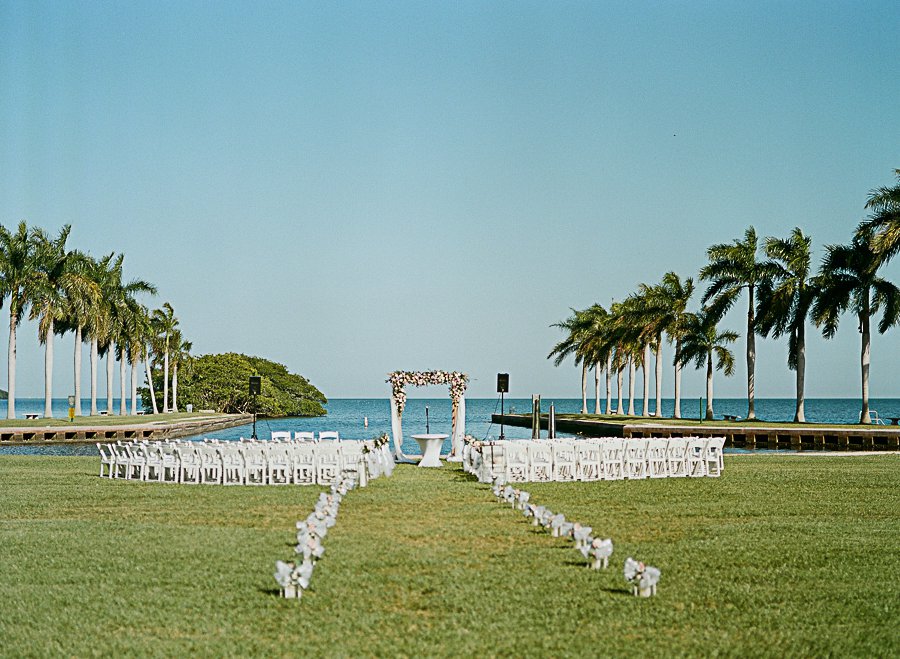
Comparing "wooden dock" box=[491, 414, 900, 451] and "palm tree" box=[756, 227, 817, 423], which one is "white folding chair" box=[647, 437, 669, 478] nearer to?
"wooden dock" box=[491, 414, 900, 451]

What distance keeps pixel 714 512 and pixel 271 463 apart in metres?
9.90

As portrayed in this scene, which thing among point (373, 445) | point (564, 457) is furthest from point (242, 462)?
point (564, 457)

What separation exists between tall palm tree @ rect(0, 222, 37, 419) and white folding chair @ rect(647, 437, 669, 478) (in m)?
37.0

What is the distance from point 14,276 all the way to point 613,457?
37.4 m

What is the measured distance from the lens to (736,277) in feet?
168

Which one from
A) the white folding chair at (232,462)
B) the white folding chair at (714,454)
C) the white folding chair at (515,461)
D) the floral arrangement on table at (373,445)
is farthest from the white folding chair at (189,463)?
the white folding chair at (714,454)

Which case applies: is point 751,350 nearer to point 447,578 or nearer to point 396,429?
point 396,429

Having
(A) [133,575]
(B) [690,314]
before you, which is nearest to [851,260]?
(B) [690,314]

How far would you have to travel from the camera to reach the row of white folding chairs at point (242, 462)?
70.4 feet

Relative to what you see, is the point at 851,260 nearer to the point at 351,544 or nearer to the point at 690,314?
the point at 690,314

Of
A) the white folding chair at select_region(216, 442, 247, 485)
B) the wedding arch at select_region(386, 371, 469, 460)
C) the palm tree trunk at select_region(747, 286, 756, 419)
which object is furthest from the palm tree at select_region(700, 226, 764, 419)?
the white folding chair at select_region(216, 442, 247, 485)

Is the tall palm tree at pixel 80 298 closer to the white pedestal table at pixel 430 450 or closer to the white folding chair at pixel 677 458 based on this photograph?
the white pedestal table at pixel 430 450

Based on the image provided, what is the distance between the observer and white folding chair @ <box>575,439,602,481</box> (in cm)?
2231

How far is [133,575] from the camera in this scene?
35.0 feet
